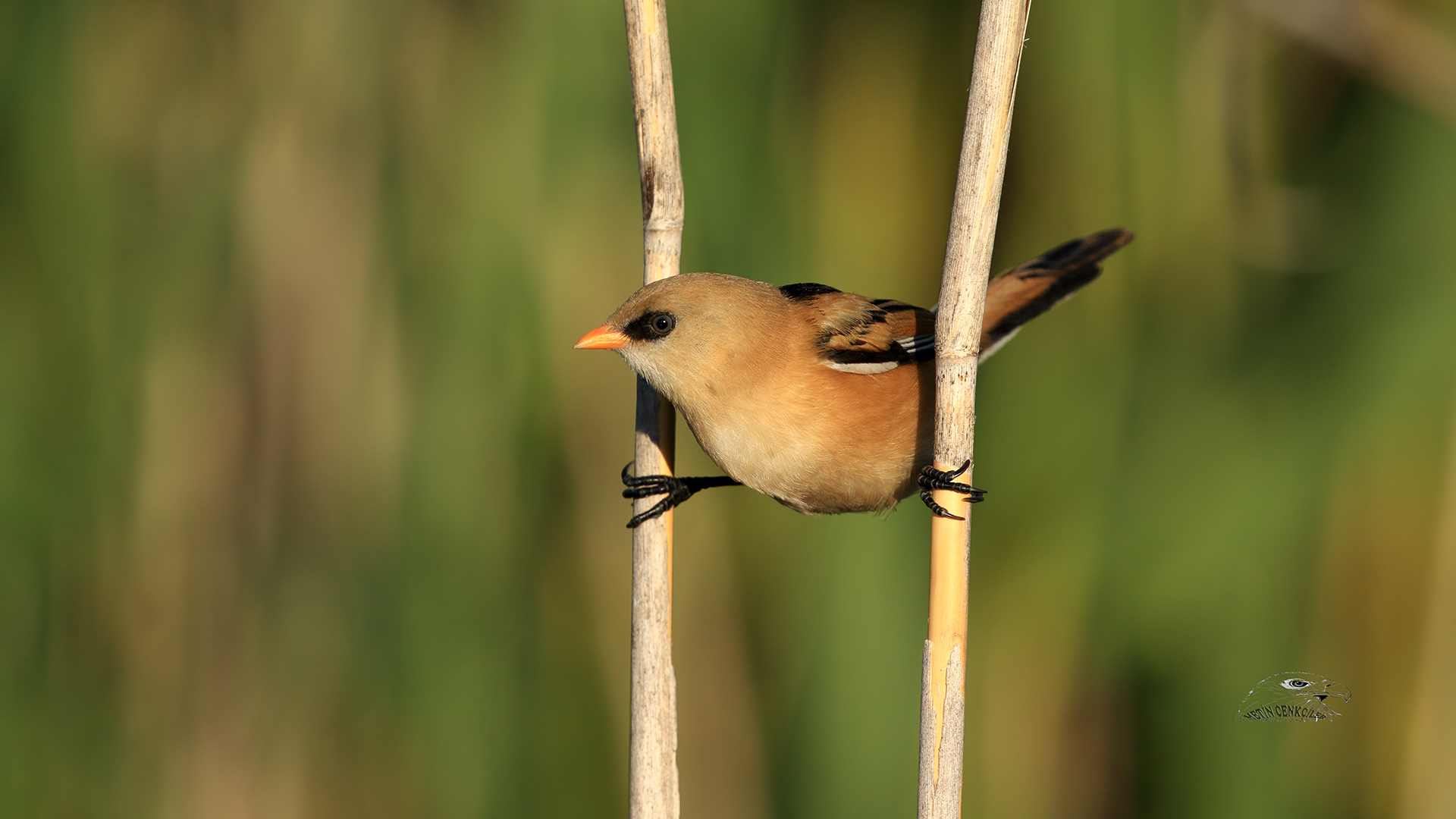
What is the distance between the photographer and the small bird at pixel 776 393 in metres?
2.04

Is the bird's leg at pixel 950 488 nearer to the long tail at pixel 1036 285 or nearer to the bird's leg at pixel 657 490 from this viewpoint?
the bird's leg at pixel 657 490

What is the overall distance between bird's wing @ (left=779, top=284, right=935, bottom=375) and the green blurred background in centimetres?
34

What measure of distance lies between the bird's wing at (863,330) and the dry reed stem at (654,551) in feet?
1.52

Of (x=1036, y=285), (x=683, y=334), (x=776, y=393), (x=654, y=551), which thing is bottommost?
(x=654, y=551)

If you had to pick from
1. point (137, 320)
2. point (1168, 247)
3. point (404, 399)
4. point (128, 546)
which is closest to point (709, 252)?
point (404, 399)

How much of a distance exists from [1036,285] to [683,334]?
0.98 metres

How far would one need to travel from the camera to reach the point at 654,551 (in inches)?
75.6

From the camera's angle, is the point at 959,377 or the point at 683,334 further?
the point at 683,334

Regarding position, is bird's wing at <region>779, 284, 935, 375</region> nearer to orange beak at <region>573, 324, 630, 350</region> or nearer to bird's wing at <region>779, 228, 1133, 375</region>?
bird's wing at <region>779, 228, 1133, 375</region>

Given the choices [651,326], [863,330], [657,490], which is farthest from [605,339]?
[863,330]

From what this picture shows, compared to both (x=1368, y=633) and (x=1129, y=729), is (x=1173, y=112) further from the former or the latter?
(x=1129, y=729)

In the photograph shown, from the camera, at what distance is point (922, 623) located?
2.67 metres

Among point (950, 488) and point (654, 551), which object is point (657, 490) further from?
point (950, 488)

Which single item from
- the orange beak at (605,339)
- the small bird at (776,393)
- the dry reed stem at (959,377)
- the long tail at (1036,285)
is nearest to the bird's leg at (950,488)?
the dry reed stem at (959,377)
